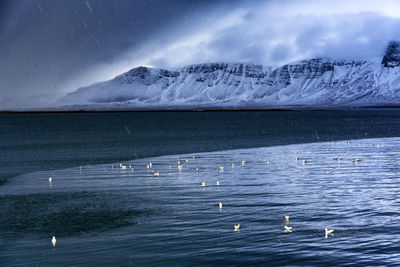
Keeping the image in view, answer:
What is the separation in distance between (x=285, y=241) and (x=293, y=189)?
14.4m

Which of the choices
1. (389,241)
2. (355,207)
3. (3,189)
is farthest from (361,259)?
(3,189)

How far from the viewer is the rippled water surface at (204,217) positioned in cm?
2256

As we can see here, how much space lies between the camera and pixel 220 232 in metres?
25.9

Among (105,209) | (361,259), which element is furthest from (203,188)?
(361,259)

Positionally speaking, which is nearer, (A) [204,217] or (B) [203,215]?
(A) [204,217]

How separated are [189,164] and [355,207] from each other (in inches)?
1069

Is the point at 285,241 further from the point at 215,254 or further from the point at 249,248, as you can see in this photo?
the point at 215,254

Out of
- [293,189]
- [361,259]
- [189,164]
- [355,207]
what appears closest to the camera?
[361,259]

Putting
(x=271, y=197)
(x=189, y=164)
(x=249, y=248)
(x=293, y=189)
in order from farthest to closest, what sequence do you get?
1. (x=189, y=164)
2. (x=293, y=189)
3. (x=271, y=197)
4. (x=249, y=248)

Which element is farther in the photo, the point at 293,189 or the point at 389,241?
the point at 293,189

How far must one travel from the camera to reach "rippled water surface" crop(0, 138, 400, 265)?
22.6 meters

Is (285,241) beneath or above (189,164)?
beneath

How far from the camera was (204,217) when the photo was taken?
29.2m

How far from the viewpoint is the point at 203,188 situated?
39281 mm
